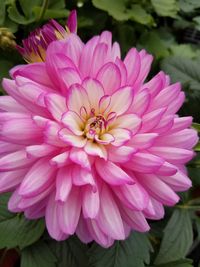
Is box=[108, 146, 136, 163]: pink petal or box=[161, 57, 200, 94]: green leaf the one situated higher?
box=[161, 57, 200, 94]: green leaf

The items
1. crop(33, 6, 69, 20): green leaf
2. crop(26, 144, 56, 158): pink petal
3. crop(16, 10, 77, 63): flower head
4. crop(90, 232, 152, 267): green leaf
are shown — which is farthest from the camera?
crop(33, 6, 69, 20): green leaf

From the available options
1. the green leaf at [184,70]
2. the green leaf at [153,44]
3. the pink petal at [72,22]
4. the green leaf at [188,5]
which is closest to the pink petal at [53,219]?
the pink petal at [72,22]

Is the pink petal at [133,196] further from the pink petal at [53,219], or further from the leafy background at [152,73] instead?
the leafy background at [152,73]

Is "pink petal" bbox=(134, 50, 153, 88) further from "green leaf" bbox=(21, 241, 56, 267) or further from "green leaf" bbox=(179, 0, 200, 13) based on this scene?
"green leaf" bbox=(179, 0, 200, 13)

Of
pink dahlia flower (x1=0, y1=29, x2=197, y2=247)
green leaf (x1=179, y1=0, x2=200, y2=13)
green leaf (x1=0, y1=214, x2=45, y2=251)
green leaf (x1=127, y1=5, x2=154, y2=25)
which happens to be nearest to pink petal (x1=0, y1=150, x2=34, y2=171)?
pink dahlia flower (x1=0, y1=29, x2=197, y2=247)

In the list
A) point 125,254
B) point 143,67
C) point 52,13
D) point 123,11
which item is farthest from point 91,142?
point 123,11

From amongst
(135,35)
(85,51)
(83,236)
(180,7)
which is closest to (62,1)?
(135,35)

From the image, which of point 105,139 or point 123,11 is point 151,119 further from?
point 123,11
